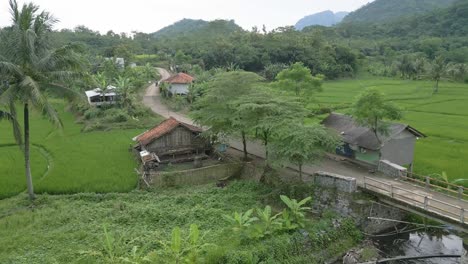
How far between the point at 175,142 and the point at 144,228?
1095cm

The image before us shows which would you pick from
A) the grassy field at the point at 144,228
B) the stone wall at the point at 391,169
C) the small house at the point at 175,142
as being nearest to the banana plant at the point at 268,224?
the grassy field at the point at 144,228

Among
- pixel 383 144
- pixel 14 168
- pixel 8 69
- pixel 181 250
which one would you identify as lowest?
pixel 181 250

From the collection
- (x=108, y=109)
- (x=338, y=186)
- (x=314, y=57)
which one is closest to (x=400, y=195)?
(x=338, y=186)

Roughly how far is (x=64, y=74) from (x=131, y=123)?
19650mm

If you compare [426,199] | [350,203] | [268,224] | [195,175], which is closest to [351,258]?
[350,203]

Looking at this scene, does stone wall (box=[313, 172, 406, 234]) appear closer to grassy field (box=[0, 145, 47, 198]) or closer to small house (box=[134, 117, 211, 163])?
small house (box=[134, 117, 211, 163])

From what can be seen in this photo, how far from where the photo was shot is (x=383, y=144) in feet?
76.7

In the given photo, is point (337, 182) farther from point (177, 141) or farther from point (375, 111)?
point (177, 141)

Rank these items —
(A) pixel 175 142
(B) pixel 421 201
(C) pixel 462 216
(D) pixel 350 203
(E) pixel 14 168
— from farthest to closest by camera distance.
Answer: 1. (A) pixel 175 142
2. (E) pixel 14 168
3. (D) pixel 350 203
4. (B) pixel 421 201
5. (C) pixel 462 216

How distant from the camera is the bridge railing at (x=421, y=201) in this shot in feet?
54.0

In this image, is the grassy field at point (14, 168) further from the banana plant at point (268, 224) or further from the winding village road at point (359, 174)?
the banana plant at point (268, 224)

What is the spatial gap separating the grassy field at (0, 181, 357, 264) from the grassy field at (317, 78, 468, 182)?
11130 mm

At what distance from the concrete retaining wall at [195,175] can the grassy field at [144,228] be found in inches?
35.4

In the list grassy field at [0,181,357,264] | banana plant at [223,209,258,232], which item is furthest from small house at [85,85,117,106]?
banana plant at [223,209,258,232]
